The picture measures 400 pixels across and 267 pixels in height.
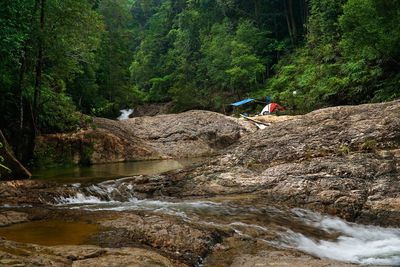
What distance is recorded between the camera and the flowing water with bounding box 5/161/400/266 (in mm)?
6512

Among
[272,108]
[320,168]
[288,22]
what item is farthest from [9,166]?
[288,22]

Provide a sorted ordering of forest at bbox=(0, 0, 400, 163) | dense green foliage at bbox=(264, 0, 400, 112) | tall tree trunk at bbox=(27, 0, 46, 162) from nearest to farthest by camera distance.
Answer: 1. tall tree trunk at bbox=(27, 0, 46, 162)
2. forest at bbox=(0, 0, 400, 163)
3. dense green foliage at bbox=(264, 0, 400, 112)

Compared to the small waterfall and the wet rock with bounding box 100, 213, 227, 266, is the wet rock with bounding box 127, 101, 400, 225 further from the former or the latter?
the small waterfall

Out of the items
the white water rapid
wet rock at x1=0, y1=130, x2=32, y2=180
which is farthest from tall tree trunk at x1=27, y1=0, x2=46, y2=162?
the white water rapid

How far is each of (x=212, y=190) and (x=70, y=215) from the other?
3693 millimetres

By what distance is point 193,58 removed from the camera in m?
52.7

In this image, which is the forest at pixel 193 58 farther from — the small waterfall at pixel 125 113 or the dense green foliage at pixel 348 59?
the small waterfall at pixel 125 113

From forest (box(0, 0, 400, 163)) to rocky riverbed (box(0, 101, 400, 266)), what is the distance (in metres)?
5.95

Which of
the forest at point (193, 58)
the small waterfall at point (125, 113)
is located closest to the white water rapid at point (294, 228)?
the forest at point (193, 58)

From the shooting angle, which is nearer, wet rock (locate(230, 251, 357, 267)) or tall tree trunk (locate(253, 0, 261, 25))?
wet rock (locate(230, 251, 357, 267))

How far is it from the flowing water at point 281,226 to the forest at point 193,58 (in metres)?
6.82

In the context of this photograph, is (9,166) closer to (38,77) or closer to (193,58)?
(38,77)

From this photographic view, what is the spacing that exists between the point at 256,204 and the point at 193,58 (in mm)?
45553

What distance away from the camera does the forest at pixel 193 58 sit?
14531 mm
